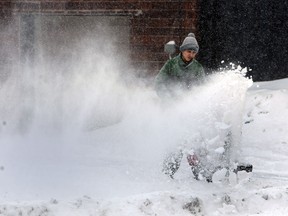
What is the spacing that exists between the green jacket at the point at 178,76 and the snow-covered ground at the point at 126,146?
153mm

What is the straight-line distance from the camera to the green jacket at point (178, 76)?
6.63 m

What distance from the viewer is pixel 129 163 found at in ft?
23.4

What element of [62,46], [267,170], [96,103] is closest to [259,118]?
[267,170]

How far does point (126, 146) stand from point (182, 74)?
6.15 feet

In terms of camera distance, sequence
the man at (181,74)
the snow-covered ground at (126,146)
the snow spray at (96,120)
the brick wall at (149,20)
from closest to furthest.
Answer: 1. the snow-covered ground at (126,146)
2. the snow spray at (96,120)
3. the man at (181,74)
4. the brick wall at (149,20)

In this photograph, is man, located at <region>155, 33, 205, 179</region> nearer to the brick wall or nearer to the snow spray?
the snow spray

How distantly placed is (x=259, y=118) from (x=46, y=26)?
4499 mm

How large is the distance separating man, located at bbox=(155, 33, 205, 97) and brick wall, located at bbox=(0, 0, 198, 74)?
2444 millimetres

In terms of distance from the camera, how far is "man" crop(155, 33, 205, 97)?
661 cm

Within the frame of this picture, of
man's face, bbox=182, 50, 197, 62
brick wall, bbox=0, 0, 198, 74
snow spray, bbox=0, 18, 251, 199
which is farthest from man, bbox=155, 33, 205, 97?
brick wall, bbox=0, 0, 198, 74

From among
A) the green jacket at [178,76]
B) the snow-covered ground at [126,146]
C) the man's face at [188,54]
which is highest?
the man's face at [188,54]

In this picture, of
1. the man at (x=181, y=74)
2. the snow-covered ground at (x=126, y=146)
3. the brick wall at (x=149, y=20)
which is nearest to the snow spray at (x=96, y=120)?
the snow-covered ground at (x=126, y=146)

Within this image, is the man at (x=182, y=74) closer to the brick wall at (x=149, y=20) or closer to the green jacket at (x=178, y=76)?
the green jacket at (x=178, y=76)

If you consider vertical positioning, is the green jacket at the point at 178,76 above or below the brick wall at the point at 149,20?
below
